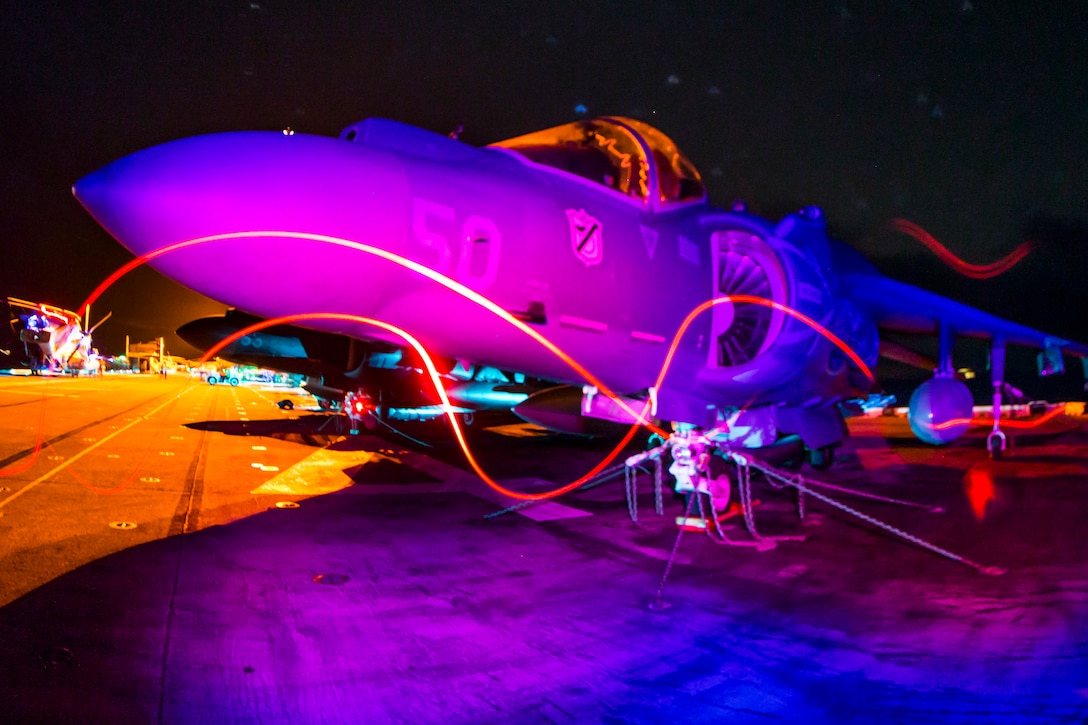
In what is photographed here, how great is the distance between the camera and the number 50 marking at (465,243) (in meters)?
3.46

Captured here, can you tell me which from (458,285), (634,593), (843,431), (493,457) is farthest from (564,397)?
(493,457)

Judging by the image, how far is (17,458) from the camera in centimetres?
1067

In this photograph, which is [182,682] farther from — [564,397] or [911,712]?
[564,397]

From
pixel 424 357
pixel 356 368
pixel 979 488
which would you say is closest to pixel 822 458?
pixel 979 488

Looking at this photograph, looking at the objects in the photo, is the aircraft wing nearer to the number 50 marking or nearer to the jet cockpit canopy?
the jet cockpit canopy

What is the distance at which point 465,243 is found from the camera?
3.67 meters

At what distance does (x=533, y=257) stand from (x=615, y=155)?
4.58 ft

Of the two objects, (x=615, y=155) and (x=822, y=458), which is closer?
(x=615, y=155)

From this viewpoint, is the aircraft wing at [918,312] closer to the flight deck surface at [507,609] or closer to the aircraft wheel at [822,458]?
the aircraft wheel at [822,458]

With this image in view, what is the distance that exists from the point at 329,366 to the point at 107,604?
1039 cm

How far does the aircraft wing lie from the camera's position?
9.01 meters

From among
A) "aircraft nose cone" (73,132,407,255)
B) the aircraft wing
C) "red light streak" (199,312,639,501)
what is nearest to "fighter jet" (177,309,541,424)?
"red light streak" (199,312,639,501)

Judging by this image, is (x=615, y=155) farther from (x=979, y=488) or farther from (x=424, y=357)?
(x=979, y=488)

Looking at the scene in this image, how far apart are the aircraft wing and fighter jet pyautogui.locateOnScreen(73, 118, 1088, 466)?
154 cm
